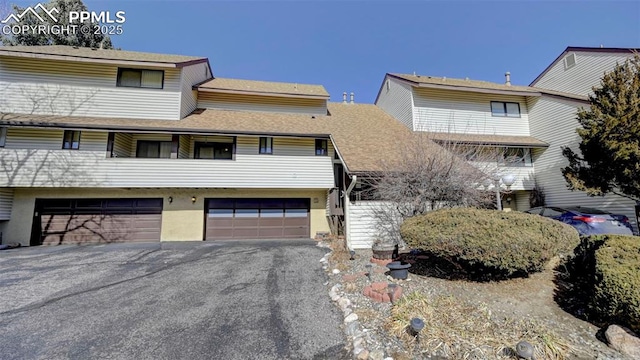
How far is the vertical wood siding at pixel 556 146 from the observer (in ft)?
36.7

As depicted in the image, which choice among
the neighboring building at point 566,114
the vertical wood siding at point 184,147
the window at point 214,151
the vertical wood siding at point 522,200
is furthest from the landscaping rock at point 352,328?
the vertical wood siding at point 522,200

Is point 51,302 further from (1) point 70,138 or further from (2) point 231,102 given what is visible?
(2) point 231,102

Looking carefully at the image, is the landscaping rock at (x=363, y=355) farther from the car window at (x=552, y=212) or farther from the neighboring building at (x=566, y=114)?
the neighboring building at (x=566, y=114)

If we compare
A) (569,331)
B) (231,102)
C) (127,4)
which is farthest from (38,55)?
(569,331)

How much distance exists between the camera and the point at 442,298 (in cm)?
454

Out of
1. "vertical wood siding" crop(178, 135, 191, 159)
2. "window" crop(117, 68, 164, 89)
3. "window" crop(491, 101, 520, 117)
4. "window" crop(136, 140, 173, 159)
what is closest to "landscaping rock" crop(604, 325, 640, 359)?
"window" crop(491, 101, 520, 117)

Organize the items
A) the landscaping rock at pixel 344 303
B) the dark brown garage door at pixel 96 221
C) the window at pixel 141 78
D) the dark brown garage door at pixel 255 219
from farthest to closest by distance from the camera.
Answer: the dark brown garage door at pixel 255 219 → the window at pixel 141 78 → the dark brown garage door at pixel 96 221 → the landscaping rock at pixel 344 303

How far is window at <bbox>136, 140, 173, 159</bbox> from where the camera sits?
471 inches

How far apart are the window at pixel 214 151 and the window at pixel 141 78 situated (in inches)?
126

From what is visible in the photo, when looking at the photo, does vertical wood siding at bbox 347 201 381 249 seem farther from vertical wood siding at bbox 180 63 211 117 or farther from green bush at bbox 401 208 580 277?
vertical wood siding at bbox 180 63 211 117

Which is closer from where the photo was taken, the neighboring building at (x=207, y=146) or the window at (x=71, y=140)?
the neighboring building at (x=207, y=146)

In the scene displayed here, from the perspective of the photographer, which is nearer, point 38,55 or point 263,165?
point 38,55

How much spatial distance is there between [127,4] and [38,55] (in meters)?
4.51

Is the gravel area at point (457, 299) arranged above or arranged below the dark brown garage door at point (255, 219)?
below
